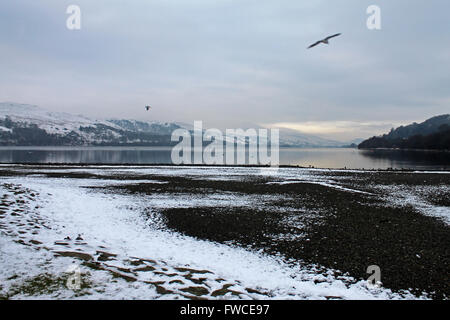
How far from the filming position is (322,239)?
12.2 m

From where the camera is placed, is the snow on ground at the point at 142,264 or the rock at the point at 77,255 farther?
the rock at the point at 77,255

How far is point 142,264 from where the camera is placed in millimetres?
9031

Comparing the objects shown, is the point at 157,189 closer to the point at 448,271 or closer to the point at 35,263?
the point at 35,263

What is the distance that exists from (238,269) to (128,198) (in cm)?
1429

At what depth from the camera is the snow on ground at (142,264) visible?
7.38m

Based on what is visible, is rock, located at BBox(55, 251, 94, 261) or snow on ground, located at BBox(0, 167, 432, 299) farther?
rock, located at BBox(55, 251, 94, 261)

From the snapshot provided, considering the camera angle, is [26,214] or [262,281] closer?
[262,281]

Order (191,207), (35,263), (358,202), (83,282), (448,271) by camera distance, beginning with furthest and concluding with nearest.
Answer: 1. (358,202)
2. (191,207)
3. (448,271)
4. (35,263)
5. (83,282)

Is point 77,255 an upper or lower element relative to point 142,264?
upper

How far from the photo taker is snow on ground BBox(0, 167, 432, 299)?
7379mm

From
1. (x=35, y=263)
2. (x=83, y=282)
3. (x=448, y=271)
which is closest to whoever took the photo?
(x=83, y=282)

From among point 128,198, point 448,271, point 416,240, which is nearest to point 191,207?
point 128,198

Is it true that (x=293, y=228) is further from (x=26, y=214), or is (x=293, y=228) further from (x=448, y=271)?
(x=26, y=214)

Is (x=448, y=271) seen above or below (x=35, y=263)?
below
